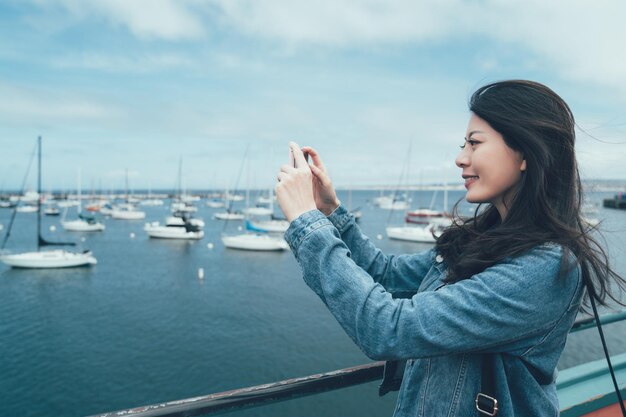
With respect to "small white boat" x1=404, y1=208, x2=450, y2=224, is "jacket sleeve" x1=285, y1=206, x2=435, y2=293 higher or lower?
higher

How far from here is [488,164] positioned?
1160 mm

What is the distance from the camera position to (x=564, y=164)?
1.15 meters

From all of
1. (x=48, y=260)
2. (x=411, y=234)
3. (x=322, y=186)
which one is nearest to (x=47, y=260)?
(x=48, y=260)

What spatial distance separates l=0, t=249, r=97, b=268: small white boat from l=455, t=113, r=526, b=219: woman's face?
36.0 m

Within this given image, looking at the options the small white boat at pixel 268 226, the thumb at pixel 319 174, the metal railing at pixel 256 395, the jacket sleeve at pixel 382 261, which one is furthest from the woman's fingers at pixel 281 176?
the small white boat at pixel 268 226

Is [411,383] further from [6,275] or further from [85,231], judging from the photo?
[85,231]

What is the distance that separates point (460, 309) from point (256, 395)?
0.81 m

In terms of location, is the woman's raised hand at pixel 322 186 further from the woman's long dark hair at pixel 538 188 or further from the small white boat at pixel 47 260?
the small white boat at pixel 47 260

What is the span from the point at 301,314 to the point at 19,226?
5761 cm

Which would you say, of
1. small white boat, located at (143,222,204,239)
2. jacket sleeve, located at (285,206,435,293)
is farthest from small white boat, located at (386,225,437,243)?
jacket sleeve, located at (285,206,435,293)

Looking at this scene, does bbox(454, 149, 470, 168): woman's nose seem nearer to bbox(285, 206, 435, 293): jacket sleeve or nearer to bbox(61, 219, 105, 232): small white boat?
bbox(285, 206, 435, 293): jacket sleeve

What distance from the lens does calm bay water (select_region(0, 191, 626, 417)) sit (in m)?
14.7

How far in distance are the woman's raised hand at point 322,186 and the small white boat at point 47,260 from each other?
35.5 m

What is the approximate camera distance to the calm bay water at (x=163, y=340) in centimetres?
1466
